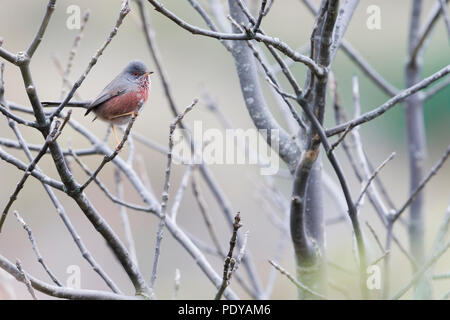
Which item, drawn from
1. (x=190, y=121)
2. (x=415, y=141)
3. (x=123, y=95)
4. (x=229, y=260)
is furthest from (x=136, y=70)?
(x=190, y=121)

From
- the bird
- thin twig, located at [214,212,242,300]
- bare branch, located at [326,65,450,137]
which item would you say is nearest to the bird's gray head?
the bird

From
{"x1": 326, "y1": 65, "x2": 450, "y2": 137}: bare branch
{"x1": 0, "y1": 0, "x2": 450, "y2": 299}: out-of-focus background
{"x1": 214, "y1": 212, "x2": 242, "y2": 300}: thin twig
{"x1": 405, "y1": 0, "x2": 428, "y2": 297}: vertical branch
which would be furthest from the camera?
{"x1": 0, "y1": 0, "x2": 450, "y2": 299}: out-of-focus background

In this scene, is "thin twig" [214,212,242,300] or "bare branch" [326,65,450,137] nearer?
"thin twig" [214,212,242,300]

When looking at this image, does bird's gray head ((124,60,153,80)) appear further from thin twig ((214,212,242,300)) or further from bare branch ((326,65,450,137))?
thin twig ((214,212,242,300))

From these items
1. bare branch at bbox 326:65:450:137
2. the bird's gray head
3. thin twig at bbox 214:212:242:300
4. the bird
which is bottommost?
thin twig at bbox 214:212:242:300

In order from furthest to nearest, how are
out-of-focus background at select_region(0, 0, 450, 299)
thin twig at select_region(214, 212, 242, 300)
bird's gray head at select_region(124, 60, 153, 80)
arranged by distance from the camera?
out-of-focus background at select_region(0, 0, 450, 299)
bird's gray head at select_region(124, 60, 153, 80)
thin twig at select_region(214, 212, 242, 300)

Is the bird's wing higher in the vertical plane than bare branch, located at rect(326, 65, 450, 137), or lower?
higher

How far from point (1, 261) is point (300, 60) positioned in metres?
1.01

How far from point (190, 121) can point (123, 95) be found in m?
4.02

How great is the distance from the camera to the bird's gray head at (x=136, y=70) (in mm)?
2041

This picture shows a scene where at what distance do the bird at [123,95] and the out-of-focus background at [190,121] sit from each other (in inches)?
67.8

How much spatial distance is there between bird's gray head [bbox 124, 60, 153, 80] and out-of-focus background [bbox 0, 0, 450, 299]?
5.72 ft

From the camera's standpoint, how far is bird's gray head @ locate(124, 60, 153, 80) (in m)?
2.04
